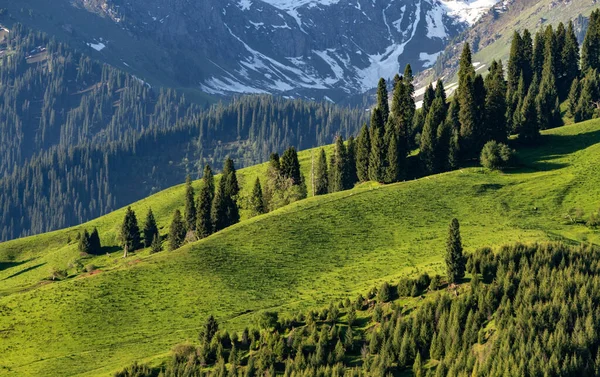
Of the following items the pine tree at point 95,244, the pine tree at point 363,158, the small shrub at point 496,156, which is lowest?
the pine tree at point 95,244

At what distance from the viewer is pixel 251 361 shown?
3159 inches

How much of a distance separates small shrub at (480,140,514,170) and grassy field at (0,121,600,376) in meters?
1.96

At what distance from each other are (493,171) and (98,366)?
8270 cm

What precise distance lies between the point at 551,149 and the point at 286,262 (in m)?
65.1

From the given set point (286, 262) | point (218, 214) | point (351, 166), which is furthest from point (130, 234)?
point (286, 262)

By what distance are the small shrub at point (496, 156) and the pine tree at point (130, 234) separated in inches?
2810

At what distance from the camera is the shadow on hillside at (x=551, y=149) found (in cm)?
13925

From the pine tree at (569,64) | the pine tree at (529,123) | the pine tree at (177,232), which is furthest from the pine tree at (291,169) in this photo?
the pine tree at (569,64)

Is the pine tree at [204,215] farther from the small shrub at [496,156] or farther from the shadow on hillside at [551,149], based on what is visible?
the shadow on hillside at [551,149]

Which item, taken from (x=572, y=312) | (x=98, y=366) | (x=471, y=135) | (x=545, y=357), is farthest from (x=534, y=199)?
(x=98, y=366)

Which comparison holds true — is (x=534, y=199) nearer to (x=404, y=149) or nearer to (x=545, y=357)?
(x=404, y=149)

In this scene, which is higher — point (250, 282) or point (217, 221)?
point (217, 221)

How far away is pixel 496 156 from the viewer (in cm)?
13875

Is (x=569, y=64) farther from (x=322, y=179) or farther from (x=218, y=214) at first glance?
(x=218, y=214)
